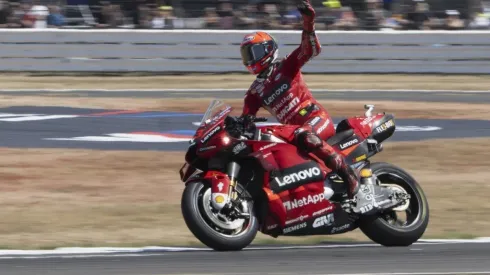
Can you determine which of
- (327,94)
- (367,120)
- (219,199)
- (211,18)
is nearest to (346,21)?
(211,18)

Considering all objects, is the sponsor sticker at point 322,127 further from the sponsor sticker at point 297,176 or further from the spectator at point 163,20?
the spectator at point 163,20

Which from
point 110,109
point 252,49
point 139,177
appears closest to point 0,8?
point 110,109

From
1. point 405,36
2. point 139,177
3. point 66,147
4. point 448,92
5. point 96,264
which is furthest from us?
point 405,36

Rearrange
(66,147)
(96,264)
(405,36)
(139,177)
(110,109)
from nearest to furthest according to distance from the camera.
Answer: (96,264)
(139,177)
(66,147)
(110,109)
(405,36)

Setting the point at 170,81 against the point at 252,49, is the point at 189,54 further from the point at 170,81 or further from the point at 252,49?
the point at 252,49

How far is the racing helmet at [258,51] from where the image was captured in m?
7.30

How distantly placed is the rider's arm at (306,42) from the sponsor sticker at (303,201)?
0.99m

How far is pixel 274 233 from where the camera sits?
7094 millimetres

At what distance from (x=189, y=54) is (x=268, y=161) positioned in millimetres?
14054

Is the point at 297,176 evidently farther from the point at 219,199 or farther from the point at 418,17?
the point at 418,17

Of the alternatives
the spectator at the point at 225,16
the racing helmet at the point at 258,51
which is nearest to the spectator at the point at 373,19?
the spectator at the point at 225,16

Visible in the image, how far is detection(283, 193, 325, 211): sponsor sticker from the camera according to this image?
23.2 feet

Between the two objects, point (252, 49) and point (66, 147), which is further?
point (66, 147)

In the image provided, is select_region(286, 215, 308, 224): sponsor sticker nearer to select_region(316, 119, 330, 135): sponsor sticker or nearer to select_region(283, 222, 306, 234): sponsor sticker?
select_region(283, 222, 306, 234): sponsor sticker
